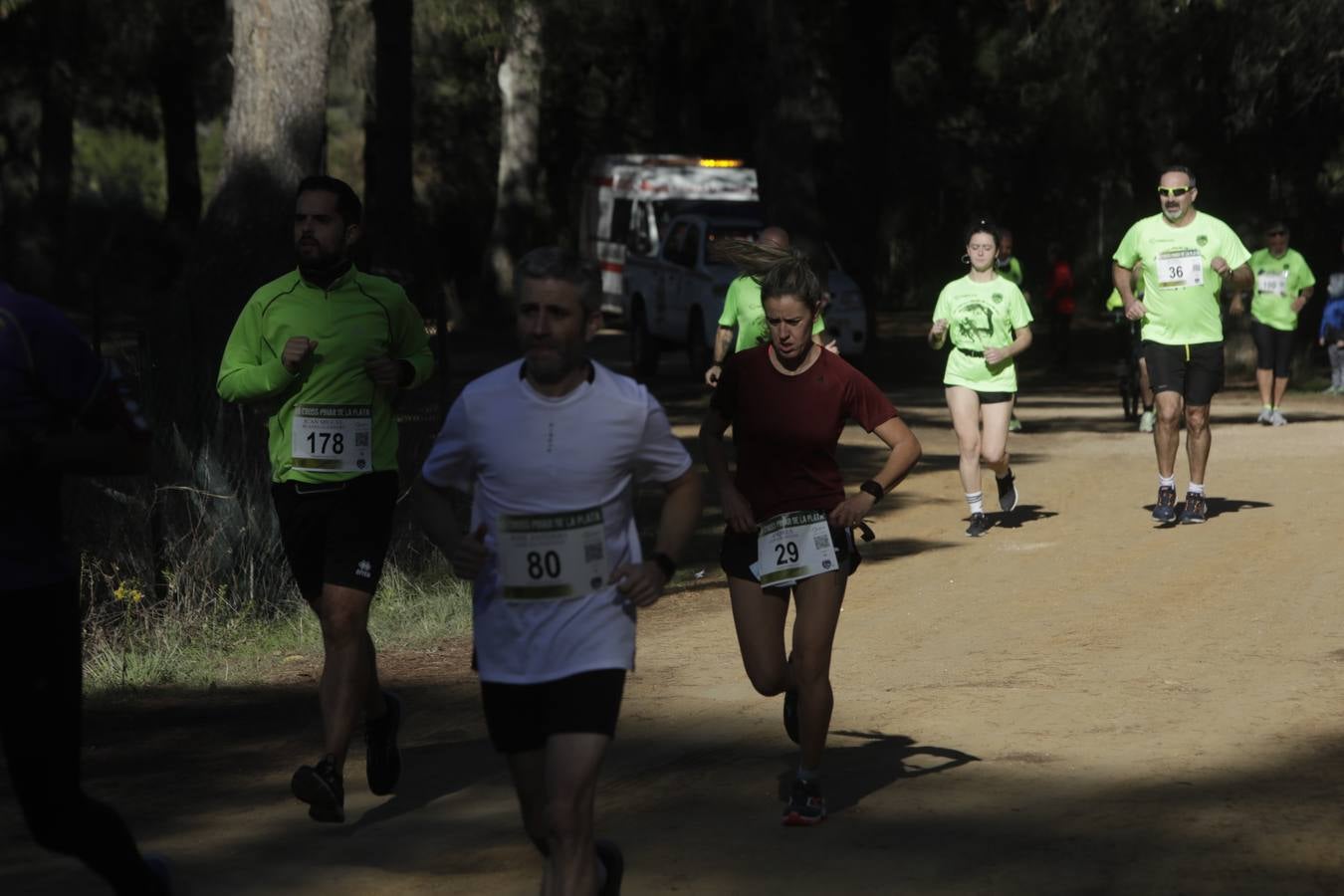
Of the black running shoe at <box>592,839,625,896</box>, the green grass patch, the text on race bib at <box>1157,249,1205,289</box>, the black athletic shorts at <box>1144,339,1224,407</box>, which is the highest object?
the text on race bib at <box>1157,249,1205,289</box>

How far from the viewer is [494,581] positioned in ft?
18.4

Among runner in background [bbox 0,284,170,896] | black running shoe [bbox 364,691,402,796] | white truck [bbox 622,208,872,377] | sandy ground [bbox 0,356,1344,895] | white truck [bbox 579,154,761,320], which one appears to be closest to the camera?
runner in background [bbox 0,284,170,896]

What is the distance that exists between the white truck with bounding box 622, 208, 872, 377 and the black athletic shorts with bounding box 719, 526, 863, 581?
18.7m

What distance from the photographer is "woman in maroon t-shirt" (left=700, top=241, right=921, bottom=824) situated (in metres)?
7.12

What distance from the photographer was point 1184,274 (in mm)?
13852

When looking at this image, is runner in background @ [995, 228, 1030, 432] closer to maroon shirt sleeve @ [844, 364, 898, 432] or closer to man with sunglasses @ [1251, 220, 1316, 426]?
man with sunglasses @ [1251, 220, 1316, 426]

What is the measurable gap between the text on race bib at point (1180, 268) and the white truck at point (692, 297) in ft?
39.5

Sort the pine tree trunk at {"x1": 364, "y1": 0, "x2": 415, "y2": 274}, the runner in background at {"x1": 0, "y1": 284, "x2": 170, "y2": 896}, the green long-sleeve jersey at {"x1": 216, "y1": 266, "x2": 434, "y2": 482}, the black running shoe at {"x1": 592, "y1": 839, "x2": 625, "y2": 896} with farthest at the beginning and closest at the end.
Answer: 1. the pine tree trunk at {"x1": 364, "y1": 0, "x2": 415, "y2": 274}
2. the green long-sleeve jersey at {"x1": 216, "y1": 266, "x2": 434, "y2": 482}
3. the black running shoe at {"x1": 592, "y1": 839, "x2": 625, "y2": 896}
4. the runner in background at {"x1": 0, "y1": 284, "x2": 170, "y2": 896}

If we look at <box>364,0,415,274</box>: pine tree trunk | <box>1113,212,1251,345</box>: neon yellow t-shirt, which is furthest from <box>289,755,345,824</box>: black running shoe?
<box>364,0,415,274</box>: pine tree trunk

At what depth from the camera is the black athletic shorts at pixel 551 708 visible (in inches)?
216

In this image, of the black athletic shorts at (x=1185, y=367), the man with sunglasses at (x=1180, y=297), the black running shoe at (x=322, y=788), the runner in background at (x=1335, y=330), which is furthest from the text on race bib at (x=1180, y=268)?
the runner in background at (x=1335, y=330)

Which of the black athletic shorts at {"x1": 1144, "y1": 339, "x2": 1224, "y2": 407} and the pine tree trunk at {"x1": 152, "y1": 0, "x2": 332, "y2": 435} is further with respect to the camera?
the pine tree trunk at {"x1": 152, "y1": 0, "x2": 332, "y2": 435}

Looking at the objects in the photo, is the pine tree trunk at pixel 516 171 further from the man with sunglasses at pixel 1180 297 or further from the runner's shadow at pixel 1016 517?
the man with sunglasses at pixel 1180 297

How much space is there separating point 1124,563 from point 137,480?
5767mm
